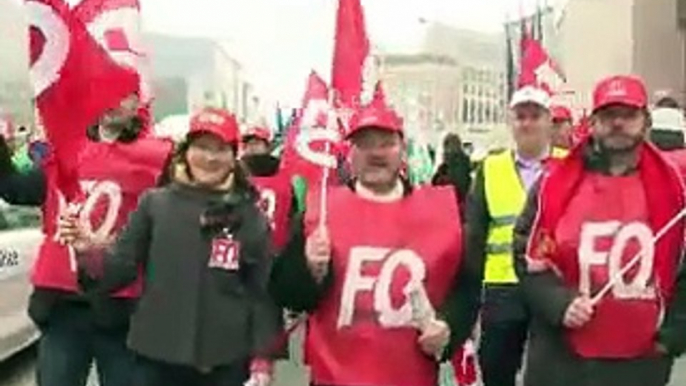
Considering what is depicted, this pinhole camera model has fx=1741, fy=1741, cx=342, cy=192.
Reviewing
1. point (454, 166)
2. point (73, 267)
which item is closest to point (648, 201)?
point (73, 267)

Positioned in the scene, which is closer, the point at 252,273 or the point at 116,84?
the point at 252,273

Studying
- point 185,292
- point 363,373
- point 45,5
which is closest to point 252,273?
point 185,292

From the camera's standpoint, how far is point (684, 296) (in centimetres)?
588

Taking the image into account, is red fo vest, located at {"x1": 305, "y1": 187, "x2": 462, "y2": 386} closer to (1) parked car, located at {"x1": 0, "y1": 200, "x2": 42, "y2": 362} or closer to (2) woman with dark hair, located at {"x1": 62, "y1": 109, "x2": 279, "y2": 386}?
(2) woman with dark hair, located at {"x1": 62, "y1": 109, "x2": 279, "y2": 386}

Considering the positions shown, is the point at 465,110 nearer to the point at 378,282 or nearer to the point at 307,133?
the point at 307,133

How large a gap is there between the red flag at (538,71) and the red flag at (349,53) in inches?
95.7

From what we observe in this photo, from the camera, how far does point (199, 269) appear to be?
6.21 m

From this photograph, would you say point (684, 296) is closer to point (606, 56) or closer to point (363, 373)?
point (363, 373)

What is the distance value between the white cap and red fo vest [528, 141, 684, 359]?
2.04 m

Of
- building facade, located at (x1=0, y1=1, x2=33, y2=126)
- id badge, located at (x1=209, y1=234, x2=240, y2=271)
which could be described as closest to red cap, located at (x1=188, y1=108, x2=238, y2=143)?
id badge, located at (x1=209, y1=234, x2=240, y2=271)

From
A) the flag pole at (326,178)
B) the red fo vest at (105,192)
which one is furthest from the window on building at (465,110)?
the flag pole at (326,178)

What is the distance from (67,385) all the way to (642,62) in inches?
2018

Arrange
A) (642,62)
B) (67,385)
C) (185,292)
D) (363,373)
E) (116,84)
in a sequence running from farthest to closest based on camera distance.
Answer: (642,62) < (67,385) < (116,84) < (185,292) < (363,373)

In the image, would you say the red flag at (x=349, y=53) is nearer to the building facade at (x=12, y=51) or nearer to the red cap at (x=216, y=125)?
the red cap at (x=216, y=125)
